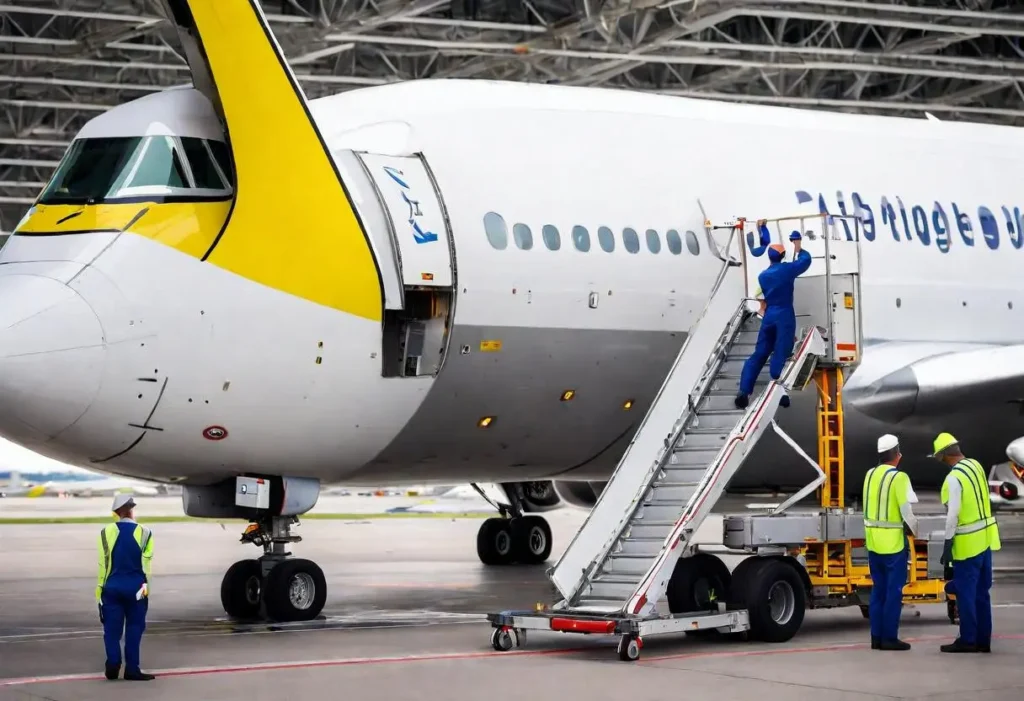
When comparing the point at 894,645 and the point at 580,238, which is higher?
the point at 580,238

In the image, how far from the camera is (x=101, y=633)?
1413 centimetres

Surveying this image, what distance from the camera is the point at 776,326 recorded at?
45.5ft

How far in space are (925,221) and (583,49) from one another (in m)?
14.2

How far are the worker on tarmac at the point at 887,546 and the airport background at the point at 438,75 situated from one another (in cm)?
72

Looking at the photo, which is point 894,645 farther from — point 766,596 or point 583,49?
point 583,49

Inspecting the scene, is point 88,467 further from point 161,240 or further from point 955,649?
point 955,649

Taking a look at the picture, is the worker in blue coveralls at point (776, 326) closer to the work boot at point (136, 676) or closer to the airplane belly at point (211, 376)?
the airplane belly at point (211, 376)

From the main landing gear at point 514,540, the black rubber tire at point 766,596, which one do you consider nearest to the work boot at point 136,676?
the black rubber tire at point 766,596

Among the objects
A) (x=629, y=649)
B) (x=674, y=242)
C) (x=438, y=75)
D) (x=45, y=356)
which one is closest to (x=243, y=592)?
(x=45, y=356)

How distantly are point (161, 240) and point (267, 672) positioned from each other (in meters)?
3.81

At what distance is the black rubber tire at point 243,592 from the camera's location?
1477cm

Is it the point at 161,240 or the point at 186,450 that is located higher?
the point at 161,240

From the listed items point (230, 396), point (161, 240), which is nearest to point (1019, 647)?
point (230, 396)

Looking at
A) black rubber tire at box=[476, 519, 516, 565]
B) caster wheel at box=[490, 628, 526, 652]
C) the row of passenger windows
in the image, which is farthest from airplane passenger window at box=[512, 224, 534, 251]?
black rubber tire at box=[476, 519, 516, 565]
